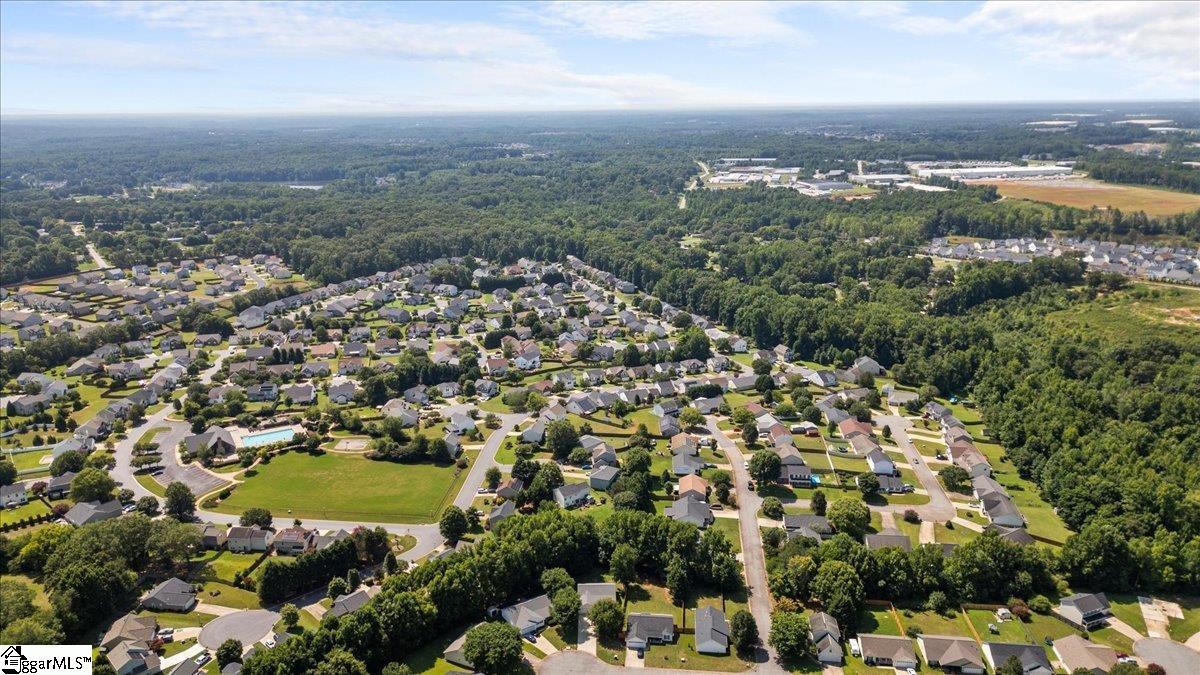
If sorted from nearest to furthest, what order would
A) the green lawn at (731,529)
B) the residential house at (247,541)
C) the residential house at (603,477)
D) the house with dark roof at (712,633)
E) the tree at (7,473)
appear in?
the house with dark roof at (712,633) → the residential house at (247,541) → the green lawn at (731,529) → the tree at (7,473) → the residential house at (603,477)

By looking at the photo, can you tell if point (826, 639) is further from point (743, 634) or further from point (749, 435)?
point (749, 435)

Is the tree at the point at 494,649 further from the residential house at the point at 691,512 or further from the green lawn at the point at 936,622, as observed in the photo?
the green lawn at the point at 936,622

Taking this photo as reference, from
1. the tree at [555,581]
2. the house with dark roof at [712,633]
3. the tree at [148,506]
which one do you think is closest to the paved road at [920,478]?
the house with dark roof at [712,633]

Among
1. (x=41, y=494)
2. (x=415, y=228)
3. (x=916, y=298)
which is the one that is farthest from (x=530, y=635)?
(x=415, y=228)

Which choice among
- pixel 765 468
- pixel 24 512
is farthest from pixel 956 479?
pixel 24 512

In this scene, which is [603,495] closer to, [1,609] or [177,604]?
[177,604]

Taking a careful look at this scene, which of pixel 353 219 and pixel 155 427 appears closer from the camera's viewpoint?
pixel 155 427
